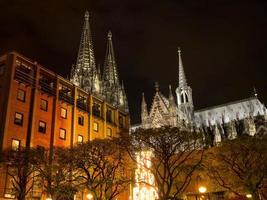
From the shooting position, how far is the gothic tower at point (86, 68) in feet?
305

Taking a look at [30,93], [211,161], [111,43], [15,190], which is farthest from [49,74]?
[111,43]

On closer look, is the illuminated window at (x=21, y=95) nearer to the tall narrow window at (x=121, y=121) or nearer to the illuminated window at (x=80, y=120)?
the illuminated window at (x=80, y=120)

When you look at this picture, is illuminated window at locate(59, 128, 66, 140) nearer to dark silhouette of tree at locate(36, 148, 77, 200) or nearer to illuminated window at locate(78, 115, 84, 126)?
illuminated window at locate(78, 115, 84, 126)

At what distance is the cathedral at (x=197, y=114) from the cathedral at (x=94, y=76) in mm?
13412

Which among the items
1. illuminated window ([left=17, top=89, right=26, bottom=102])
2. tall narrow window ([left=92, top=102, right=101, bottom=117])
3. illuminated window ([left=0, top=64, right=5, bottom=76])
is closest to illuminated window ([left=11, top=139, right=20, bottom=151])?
illuminated window ([left=17, top=89, right=26, bottom=102])

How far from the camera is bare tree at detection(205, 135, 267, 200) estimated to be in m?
30.3

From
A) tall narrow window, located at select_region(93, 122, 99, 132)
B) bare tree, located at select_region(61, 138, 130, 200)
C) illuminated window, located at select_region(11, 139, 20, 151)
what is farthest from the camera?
tall narrow window, located at select_region(93, 122, 99, 132)

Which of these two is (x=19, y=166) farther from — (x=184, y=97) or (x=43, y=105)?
(x=184, y=97)

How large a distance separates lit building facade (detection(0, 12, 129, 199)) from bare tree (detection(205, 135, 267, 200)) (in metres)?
20.9

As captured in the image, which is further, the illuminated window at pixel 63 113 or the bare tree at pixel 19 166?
the illuminated window at pixel 63 113

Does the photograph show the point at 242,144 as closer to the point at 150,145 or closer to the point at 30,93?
the point at 150,145

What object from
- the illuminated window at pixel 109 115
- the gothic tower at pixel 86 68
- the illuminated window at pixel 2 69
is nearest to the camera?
the illuminated window at pixel 2 69

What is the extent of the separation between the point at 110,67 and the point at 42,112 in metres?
74.7

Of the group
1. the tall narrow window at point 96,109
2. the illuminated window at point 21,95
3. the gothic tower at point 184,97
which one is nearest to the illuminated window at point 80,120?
the tall narrow window at point 96,109
